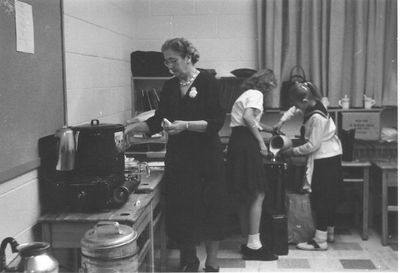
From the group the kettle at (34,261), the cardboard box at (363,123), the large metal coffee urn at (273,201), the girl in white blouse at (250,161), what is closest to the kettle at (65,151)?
the kettle at (34,261)

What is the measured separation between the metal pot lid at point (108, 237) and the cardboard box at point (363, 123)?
3.16 meters

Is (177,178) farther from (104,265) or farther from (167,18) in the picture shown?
(167,18)

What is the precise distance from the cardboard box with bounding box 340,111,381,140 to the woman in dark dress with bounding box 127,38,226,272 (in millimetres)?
1778

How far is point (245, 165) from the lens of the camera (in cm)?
392

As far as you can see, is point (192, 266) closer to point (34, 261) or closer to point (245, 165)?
point (245, 165)

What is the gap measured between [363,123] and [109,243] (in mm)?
3334

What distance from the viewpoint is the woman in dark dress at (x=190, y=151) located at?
3.19 m

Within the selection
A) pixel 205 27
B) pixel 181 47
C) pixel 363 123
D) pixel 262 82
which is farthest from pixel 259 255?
pixel 205 27

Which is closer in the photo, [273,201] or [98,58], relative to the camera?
[98,58]

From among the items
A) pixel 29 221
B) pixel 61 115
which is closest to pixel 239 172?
pixel 61 115

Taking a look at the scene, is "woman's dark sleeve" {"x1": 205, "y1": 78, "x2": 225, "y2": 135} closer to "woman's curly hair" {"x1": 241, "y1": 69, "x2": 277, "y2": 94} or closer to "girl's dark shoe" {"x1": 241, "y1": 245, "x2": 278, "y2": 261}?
"woman's curly hair" {"x1": 241, "y1": 69, "x2": 277, "y2": 94}

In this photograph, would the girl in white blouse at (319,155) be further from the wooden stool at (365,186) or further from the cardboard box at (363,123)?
the cardboard box at (363,123)

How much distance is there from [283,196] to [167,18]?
1.98 m

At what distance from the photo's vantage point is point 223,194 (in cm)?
337
